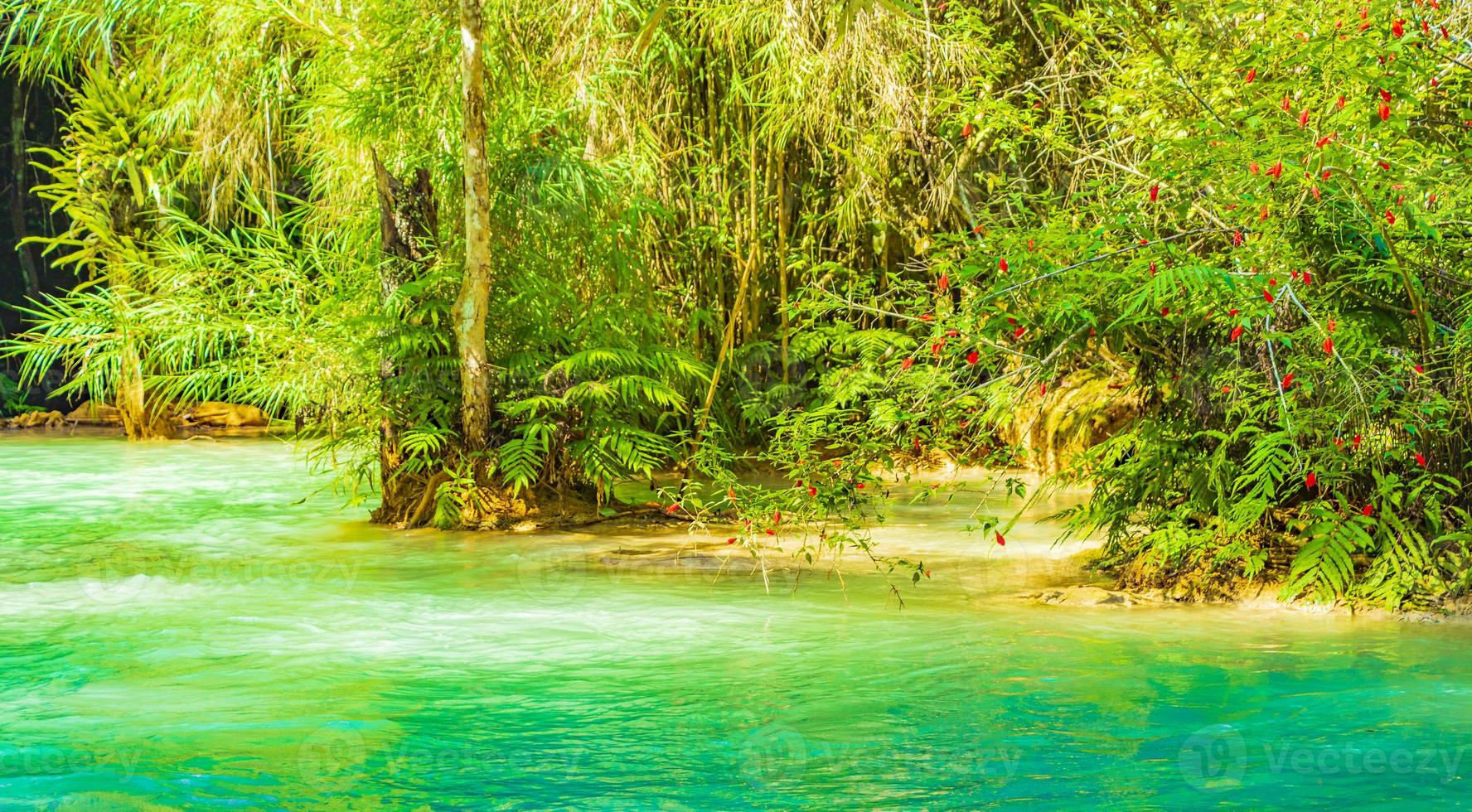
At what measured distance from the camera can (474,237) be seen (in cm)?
713

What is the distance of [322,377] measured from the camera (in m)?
7.76

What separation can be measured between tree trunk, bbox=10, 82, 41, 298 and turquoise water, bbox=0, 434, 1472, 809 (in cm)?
871

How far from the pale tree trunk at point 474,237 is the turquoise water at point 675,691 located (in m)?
0.91

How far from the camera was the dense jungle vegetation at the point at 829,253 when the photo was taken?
4.97 m

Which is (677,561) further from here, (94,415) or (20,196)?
(20,196)

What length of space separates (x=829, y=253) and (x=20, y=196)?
8660 mm

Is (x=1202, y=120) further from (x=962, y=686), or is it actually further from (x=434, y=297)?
(x=434, y=297)

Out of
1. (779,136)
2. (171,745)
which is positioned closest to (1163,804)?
(171,745)

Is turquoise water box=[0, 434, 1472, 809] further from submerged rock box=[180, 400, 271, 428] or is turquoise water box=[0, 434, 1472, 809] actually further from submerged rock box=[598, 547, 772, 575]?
submerged rock box=[180, 400, 271, 428]

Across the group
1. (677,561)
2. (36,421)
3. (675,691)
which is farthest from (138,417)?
(675,691)

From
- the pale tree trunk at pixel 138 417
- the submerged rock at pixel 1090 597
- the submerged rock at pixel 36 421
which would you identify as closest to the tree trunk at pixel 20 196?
the submerged rock at pixel 36 421

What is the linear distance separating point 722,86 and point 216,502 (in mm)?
3696

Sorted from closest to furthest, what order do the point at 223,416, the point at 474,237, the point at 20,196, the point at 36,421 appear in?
the point at 474,237, the point at 36,421, the point at 223,416, the point at 20,196

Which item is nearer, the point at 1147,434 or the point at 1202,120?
the point at 1202,120
